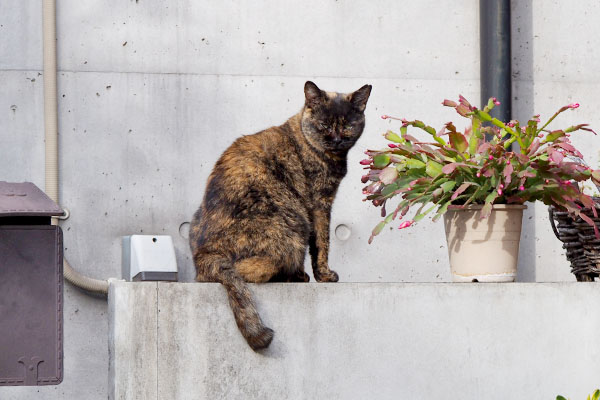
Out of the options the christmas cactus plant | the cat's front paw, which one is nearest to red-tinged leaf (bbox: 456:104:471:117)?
the christmas cactus plant

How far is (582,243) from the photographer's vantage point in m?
2.67

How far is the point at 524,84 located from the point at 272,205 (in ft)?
5.68

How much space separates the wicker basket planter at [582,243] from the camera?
8.64 feet

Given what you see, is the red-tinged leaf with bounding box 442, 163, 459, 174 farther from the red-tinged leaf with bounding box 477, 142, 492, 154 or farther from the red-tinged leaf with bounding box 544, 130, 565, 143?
the red-tinged leaf with bounding box 544, 130, 565, 143

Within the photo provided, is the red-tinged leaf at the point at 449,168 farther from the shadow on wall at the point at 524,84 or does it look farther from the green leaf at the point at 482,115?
the shadow on wall at the point at 524,84

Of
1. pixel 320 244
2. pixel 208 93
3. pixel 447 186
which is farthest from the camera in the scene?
pixel 208 93

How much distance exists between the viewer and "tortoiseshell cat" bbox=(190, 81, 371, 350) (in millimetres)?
2457

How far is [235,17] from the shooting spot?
376 centimetres

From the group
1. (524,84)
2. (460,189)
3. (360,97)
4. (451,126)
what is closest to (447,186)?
(460,189)

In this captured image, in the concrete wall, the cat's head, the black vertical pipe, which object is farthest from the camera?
the black vertical pipe

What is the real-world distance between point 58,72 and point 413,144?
1.66 m

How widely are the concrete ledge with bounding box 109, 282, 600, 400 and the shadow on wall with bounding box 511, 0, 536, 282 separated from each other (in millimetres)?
1351

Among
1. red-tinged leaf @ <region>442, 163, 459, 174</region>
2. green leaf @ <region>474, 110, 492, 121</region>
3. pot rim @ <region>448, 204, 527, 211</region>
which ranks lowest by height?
pot rim @ <region>448, 204, 527, 211</region>

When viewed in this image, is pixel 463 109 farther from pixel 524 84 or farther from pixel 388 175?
pixel 524 84
